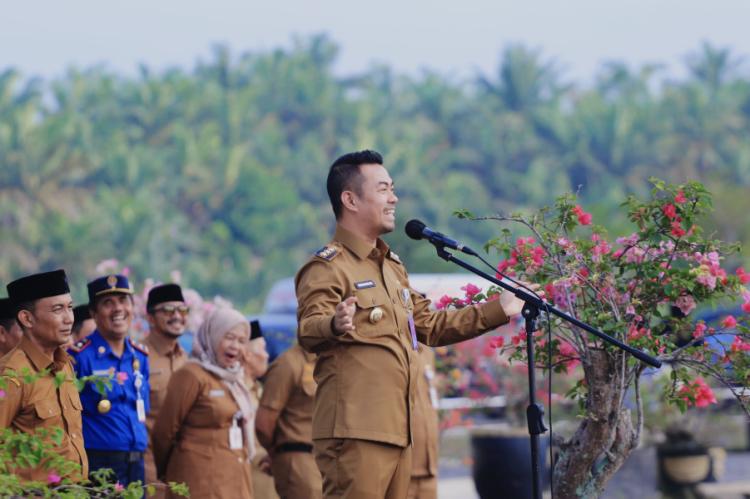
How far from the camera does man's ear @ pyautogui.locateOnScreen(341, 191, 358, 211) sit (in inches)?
206

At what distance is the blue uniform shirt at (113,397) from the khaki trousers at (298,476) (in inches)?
45.3

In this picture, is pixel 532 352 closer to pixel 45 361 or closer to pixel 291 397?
pixel 45 361

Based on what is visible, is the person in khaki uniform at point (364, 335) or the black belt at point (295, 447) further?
the black belt at point (295, 447)

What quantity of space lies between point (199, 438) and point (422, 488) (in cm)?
133

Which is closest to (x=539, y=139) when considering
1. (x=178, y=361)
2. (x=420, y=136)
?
(x=420, y=136)

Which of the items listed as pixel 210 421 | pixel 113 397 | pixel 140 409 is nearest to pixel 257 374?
pixel 210 421

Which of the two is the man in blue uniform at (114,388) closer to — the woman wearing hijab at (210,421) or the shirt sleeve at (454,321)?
the woman wearing hijab at (210,421)

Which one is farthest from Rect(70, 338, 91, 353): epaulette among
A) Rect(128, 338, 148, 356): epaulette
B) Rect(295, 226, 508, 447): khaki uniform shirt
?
Rect(295, 226, 508, 447): khaki uniform shirt

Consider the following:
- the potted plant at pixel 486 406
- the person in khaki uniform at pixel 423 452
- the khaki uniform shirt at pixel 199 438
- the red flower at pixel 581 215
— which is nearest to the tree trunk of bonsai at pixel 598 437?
the red flower at pixel 581 215

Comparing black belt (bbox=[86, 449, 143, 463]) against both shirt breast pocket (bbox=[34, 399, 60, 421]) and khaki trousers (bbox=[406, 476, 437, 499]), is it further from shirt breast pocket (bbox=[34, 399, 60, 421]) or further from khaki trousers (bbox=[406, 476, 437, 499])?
khaki trousers (bbox=[406, 476, 437, 499])

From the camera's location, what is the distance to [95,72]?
2504 inches

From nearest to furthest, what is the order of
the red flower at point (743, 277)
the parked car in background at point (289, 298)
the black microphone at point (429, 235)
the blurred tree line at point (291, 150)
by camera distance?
the black microphone at point (429, 235) < the red flower at point (743, 277) < the parked car in background at point (289, 298) < the blurred tree line at point (291, 150)

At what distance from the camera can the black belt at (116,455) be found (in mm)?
6398

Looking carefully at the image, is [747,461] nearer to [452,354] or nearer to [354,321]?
[452,354]
